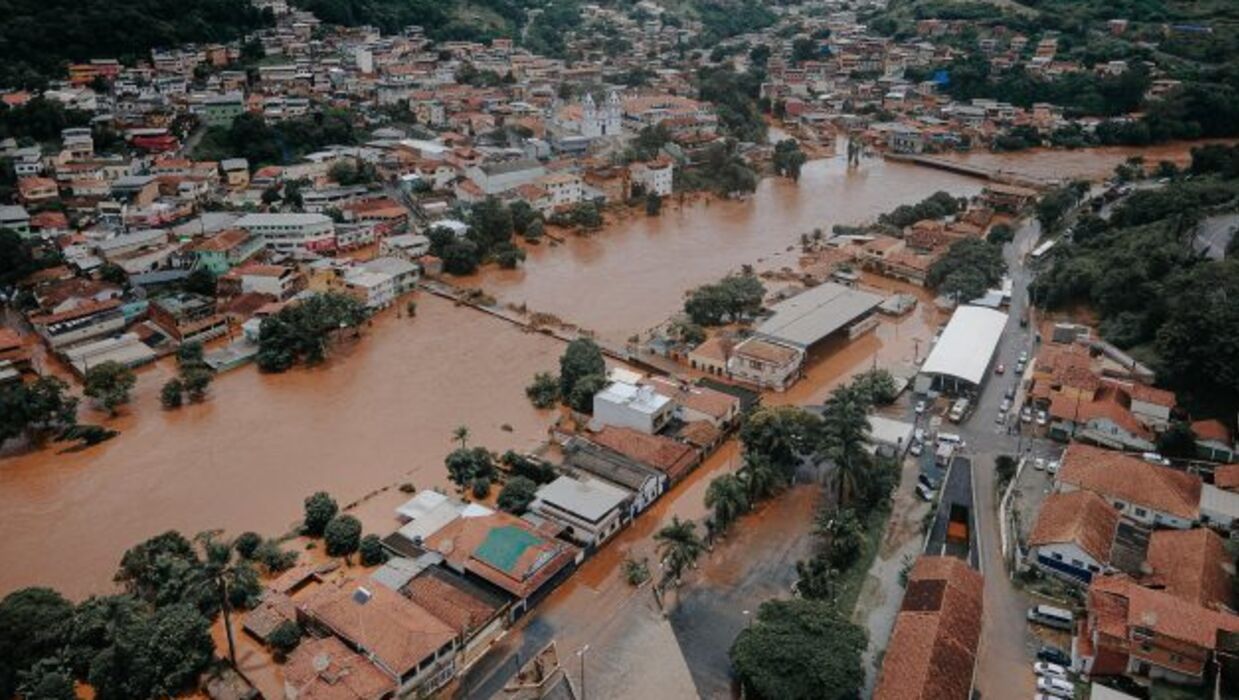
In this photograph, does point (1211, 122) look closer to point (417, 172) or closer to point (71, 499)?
point (417, 172)

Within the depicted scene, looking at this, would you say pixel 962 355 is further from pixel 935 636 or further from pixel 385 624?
pixel 385 624

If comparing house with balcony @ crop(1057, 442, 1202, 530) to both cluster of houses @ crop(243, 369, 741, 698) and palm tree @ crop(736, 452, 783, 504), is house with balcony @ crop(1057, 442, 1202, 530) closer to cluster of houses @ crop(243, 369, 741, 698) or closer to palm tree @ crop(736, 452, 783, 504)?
palm tree @ crop(736, 452, 783, 504)

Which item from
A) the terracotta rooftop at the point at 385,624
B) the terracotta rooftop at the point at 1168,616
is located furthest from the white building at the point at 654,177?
the terracotta rooftop at the point at 1168,616

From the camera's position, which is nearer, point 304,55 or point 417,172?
point 417,172

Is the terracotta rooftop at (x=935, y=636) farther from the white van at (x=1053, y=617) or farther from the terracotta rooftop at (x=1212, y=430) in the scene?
the terracotta rooftop at (x=1212, y=430)

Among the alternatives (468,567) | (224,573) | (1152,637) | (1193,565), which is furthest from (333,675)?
(1193,565)

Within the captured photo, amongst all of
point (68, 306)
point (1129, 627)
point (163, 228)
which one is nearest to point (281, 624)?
point (1129, 627)

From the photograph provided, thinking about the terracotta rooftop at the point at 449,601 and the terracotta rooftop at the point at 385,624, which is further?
the terracotta rooftop at the point at 449,601
